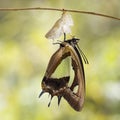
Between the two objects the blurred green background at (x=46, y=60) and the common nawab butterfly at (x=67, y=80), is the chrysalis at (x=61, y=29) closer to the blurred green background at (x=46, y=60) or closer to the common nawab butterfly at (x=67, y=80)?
the common nawab butterfly at (x=67, y=80)

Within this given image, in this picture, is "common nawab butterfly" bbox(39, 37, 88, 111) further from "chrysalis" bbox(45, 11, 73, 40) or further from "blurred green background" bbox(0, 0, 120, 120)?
"blurred green background" bbox(0, 0, 120, 120)

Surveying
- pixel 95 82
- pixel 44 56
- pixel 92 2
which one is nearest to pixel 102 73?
pixel 95 82

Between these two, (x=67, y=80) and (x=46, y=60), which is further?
(x=46, y=60)

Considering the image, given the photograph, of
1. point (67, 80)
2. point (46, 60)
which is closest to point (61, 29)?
point (67, 80)

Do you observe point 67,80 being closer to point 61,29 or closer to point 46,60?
point 61,29

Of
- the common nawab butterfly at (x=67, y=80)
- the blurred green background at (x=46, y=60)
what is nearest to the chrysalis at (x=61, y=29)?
the common nawab butterfly at (x=67, y=80)

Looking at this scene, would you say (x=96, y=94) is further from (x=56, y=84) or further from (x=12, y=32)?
(x=56, y=84)

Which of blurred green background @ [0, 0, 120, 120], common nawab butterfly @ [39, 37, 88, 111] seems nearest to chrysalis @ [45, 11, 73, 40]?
common nawab butterfly @ [39, 37, 88, 111]
